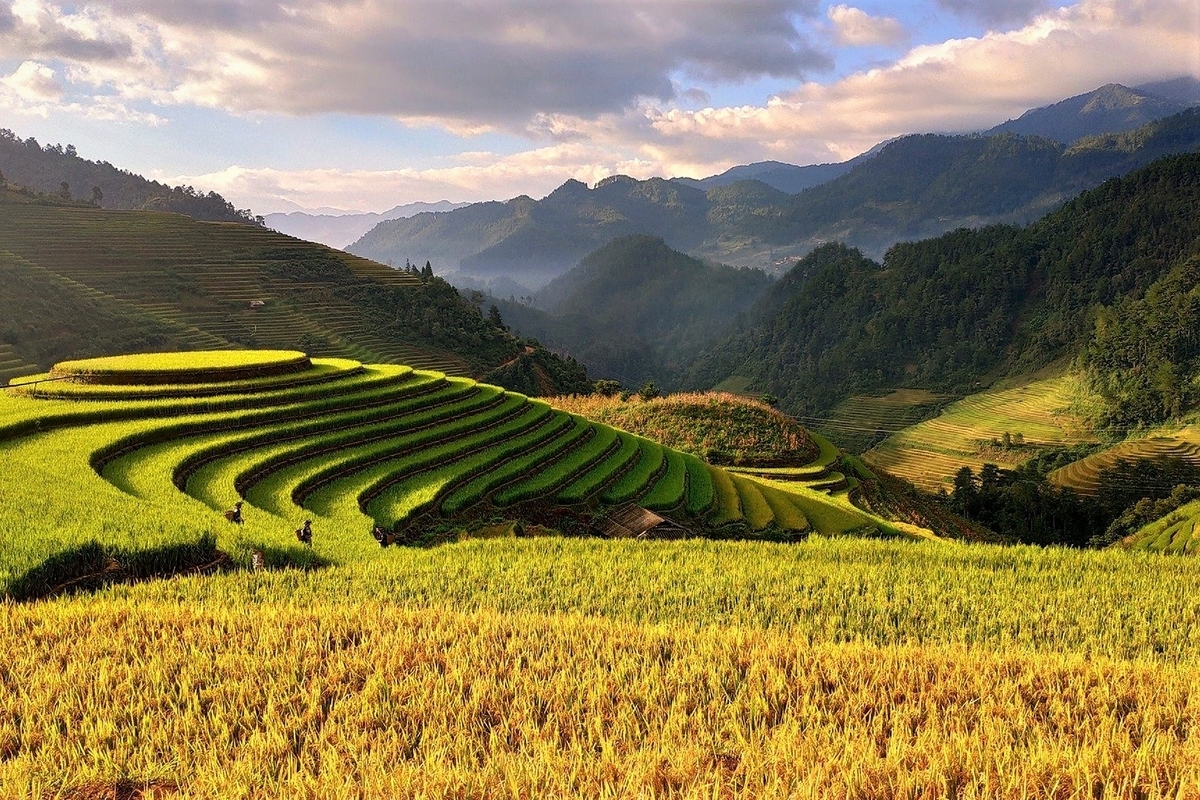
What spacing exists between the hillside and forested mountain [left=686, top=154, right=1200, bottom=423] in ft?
221

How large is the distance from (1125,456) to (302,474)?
73093mm

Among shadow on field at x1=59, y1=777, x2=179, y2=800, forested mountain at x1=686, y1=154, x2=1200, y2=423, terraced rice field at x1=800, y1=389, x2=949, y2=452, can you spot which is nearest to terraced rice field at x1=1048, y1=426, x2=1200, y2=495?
forested mountain at x1=686, y1=154, x2=1200, y2=423

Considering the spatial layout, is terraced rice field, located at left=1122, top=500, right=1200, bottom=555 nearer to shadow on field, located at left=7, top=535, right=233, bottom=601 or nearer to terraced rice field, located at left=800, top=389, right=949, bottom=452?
shadow on field, located at left=7, top=535, right=233, bottom=601

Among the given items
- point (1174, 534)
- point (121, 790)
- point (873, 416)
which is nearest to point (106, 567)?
point (121, 790)

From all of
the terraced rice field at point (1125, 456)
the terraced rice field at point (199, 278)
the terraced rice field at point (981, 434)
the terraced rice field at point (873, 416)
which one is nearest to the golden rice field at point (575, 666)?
the terraced rice field at point (199, 278)

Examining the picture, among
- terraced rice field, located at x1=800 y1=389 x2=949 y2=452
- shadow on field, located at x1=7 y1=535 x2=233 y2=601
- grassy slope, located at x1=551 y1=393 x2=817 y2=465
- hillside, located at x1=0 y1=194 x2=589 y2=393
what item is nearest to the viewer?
shadow on field, located at x1=7 y1=535 x2=233 y2=601

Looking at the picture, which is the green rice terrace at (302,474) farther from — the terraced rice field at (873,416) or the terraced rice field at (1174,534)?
the terraced rice field at (873,416)

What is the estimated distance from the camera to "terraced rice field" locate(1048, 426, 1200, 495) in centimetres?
5608

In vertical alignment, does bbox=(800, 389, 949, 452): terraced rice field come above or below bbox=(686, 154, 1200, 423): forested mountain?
below

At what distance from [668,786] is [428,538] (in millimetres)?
10168

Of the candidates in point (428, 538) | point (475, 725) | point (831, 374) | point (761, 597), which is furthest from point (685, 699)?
point (831, 374)

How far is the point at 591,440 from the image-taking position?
23312mm

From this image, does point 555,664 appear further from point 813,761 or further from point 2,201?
point 2,201

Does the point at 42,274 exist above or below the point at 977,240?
below
